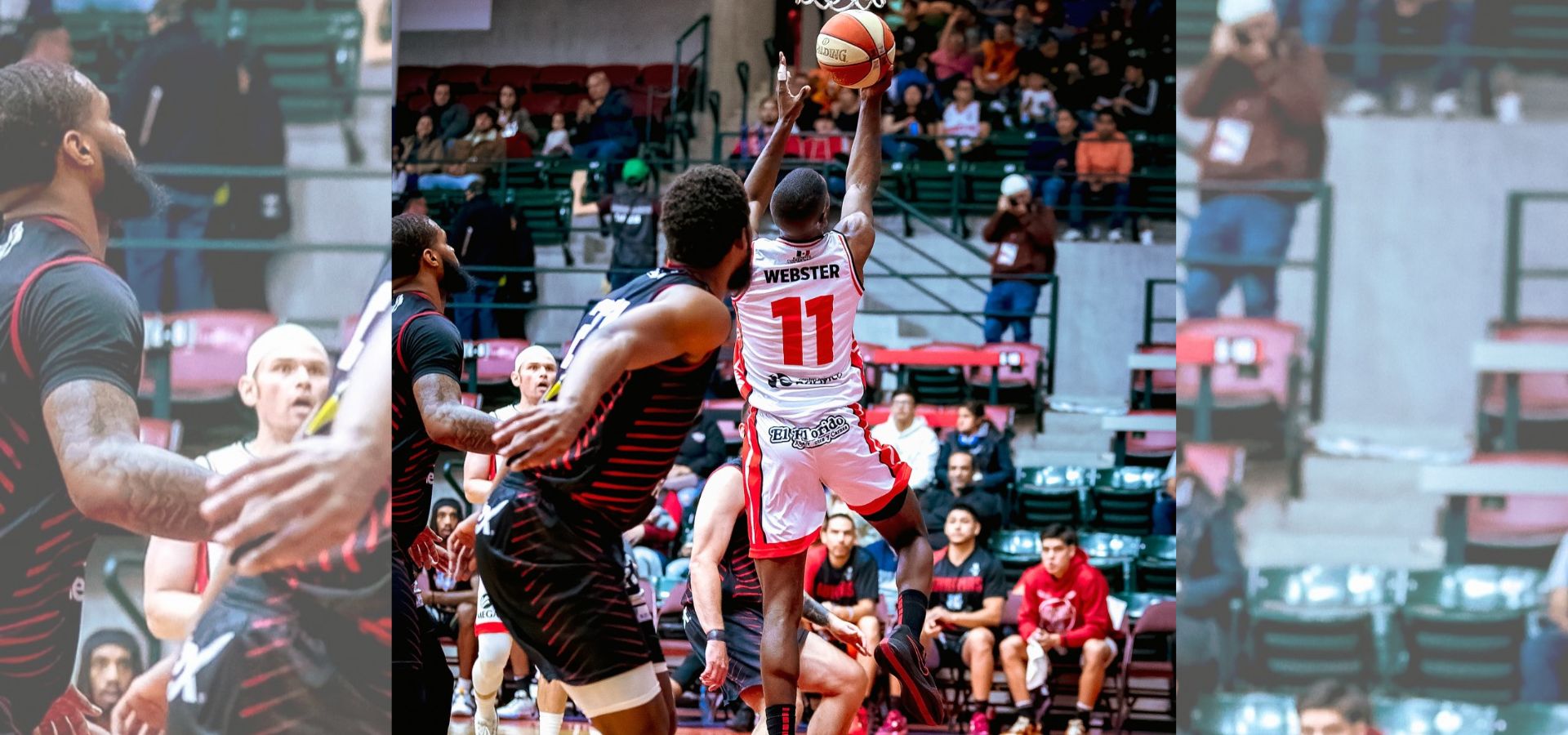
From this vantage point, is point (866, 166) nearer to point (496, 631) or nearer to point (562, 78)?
point (496, 631)

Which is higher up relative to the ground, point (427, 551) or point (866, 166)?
point (866, 166)

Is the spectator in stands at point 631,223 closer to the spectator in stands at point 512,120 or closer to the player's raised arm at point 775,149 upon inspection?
the spectator in stands at point 512,120

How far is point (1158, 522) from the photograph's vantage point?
36.6ft

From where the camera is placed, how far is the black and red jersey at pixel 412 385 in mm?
4855

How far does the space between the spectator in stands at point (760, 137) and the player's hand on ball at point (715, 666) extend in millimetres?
8545

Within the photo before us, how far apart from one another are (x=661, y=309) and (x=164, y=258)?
4.66 feet

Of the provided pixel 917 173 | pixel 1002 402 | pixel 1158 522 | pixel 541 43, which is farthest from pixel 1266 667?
pixel 541 43

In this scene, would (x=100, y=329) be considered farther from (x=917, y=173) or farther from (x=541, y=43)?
(x=541, y=43)

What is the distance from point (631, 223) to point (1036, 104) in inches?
164

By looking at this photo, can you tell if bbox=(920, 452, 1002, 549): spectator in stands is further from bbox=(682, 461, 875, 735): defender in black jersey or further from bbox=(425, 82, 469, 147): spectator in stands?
bbox=(425, 82, 469, 147): spectator in stands

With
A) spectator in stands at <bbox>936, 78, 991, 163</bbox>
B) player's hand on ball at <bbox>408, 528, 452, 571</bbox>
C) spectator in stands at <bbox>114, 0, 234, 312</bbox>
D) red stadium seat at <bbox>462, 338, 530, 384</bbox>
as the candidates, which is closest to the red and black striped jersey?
player's hand on ball at <bbox>408, 528, 452, 571</bbox>

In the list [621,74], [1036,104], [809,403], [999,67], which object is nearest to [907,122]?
[1036,104]

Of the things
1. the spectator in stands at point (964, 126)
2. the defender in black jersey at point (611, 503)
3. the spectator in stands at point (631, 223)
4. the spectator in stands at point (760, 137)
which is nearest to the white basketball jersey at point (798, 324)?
the defender in black jersey at point (611, 503)

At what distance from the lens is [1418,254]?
2.48m
